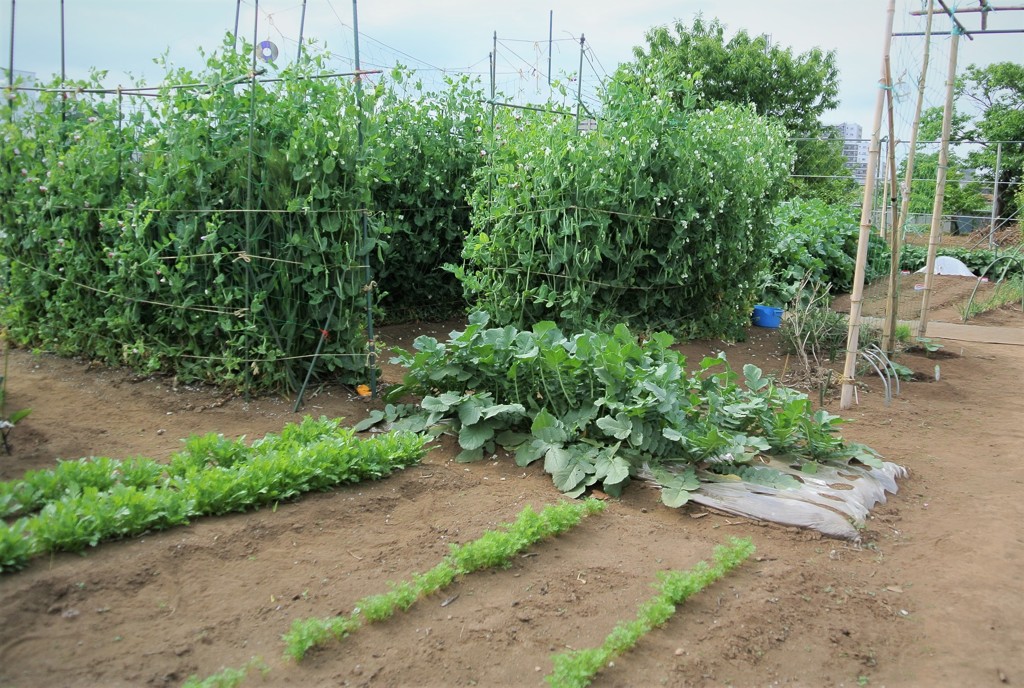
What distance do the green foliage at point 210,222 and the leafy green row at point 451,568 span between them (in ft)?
7.23

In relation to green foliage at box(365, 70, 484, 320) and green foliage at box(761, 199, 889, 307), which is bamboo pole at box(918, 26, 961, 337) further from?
green foliage at box(365, 70, 484, 320)

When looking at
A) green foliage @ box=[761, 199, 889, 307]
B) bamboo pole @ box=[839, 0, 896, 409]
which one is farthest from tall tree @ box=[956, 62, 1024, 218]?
bamboo pole @ box=[839, 0, 896, 409]

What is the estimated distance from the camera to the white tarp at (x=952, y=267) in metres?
16.2

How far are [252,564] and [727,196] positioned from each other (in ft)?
19.2

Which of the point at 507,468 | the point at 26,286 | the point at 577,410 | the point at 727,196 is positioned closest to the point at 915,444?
→ the point at 577,410

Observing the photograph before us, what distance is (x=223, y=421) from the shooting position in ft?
15.1

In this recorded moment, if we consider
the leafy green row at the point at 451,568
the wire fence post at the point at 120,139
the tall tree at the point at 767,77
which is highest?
the tall tree at the point at 767,77

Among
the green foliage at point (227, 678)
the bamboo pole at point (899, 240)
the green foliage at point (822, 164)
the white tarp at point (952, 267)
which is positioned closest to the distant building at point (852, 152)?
the green foliage at point (822, 164)

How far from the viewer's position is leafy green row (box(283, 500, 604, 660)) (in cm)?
252

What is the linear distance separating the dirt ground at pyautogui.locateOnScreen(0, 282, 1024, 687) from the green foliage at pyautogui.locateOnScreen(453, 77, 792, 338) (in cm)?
276

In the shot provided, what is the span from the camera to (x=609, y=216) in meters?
6.71

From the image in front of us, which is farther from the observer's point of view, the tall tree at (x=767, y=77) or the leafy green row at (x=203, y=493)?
the tall tree at (x=767, y=77)

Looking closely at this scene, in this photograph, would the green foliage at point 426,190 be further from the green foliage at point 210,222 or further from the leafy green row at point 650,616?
the leafy green row at point 650,616

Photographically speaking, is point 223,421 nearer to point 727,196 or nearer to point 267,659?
point 267,659
